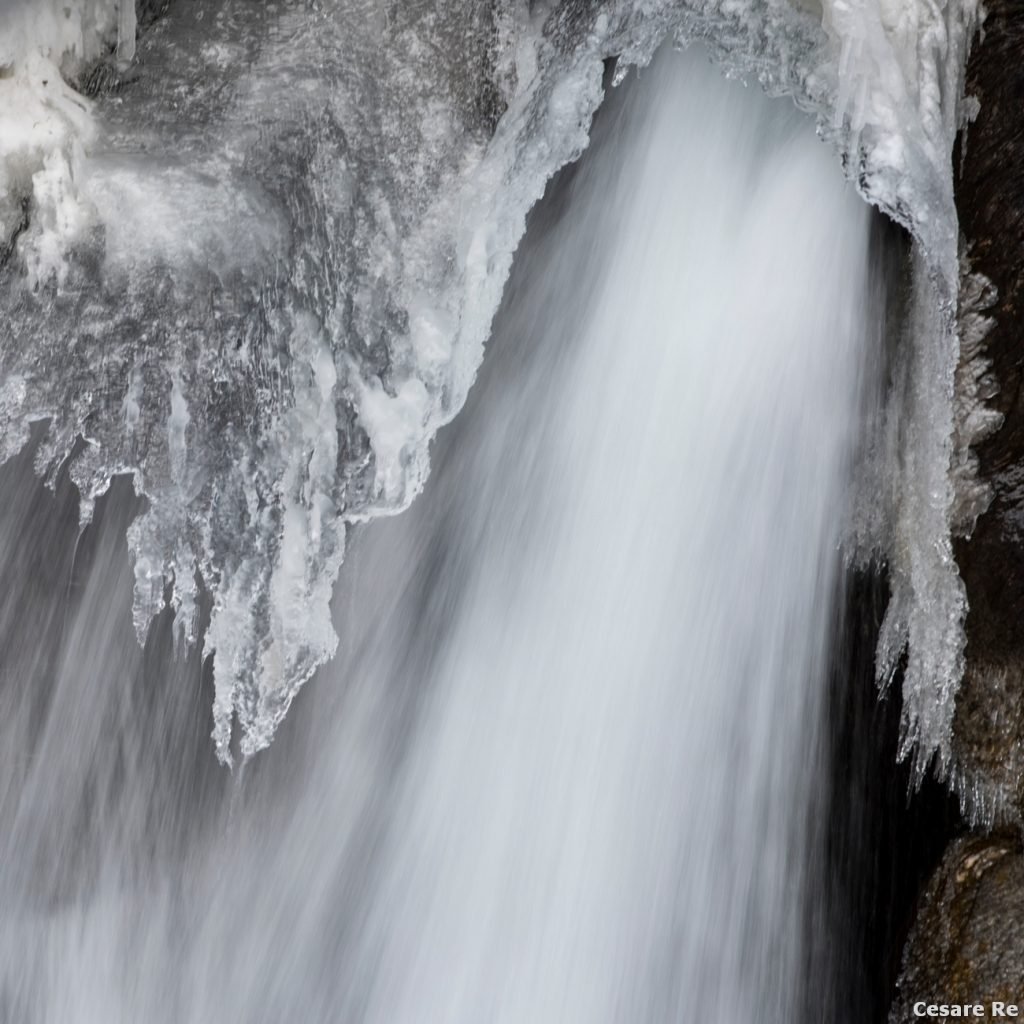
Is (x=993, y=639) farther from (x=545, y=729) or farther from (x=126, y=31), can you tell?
(x=126, y=31)

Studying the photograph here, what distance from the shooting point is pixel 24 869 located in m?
2.50

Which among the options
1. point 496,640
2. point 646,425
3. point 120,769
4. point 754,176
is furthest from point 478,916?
point 754,176

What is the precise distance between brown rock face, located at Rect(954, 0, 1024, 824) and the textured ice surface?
6 centimetres

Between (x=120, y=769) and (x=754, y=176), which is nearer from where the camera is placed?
(x=120, y=769)

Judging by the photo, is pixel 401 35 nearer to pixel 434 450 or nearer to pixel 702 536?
pixel 434 450

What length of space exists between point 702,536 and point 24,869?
1804mm

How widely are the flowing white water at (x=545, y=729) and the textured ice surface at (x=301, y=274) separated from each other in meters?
0.20

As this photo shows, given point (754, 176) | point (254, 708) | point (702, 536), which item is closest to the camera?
point (254, 708)

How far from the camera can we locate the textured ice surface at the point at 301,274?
2.41 m

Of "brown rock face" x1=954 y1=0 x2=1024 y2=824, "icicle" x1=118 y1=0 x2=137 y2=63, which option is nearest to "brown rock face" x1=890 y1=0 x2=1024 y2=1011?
"brown rock face" x1=954 y1=0 x2=1024 y2=824

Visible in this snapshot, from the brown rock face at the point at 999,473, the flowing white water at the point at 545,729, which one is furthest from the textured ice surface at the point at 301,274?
the flowing white water at the point at 545,729

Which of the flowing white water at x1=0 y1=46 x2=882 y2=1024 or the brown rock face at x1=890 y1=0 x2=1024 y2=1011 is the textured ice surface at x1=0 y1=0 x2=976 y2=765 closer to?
the brown rock face at x1=890 y1=0 x2=1024 y2=1011

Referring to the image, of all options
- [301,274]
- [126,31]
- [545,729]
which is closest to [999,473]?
[545,729]

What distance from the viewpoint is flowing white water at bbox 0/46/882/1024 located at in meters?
2.47
